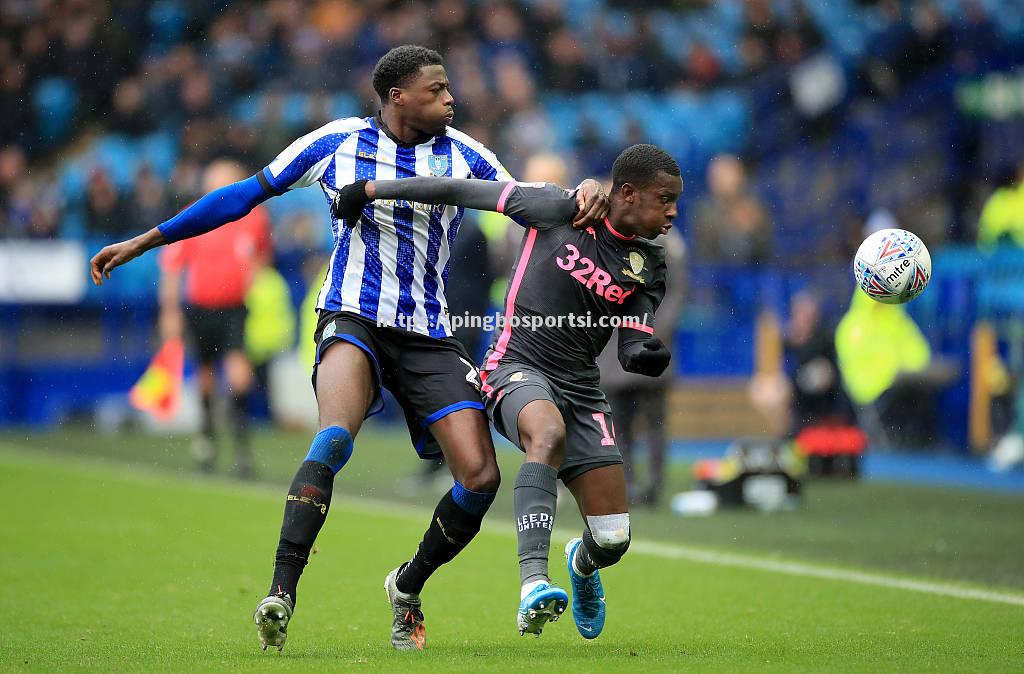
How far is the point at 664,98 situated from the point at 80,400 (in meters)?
9.51

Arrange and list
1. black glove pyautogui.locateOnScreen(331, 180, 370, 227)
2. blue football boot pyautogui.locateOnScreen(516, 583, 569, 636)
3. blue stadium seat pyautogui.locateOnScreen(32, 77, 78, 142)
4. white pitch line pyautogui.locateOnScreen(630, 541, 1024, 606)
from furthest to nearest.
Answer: blue stadium seat pyautogui.locateOnScreen(32, 77, 78, 142)
white pitch line pyautogui.locateOnScreen(630, 541, 1024, 606)
black glove pyautogui.locateOnScreen(331, 180, 370, 227)
blue football boot pyautogui.locateOnScreen(516, 583, 569, 636)

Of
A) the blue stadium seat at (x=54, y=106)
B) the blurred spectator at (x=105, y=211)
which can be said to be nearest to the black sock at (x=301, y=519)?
the blurred spectator at (x=105, y=211)

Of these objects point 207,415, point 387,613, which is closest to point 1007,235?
point 207,415

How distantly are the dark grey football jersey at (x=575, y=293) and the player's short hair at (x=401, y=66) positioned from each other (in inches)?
24.5

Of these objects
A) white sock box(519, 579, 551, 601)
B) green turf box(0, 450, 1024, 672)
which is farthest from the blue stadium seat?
A: white sock box(519, 579, 551, 601)

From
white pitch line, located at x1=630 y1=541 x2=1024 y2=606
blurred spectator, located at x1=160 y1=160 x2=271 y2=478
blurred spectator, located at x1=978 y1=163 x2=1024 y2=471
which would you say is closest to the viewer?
white pitch line, located at x1=630 y1=541 x2=1024 y2=606

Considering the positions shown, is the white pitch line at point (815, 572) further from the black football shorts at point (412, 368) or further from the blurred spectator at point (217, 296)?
the blurred spectator at point (217, 296)

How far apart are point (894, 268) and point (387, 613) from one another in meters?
2.50

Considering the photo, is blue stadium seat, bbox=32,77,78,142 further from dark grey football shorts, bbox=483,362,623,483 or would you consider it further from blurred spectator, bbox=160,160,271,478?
dark grey football shorts, bbox=483,362,623,483

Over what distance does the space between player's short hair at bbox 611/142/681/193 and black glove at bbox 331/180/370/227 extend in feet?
2.97

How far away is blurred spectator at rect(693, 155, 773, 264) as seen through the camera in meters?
16.7

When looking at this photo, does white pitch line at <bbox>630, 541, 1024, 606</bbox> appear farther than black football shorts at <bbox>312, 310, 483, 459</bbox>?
Yes

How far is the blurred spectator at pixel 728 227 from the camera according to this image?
54.9 feet

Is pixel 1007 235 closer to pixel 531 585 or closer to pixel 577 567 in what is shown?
pixel 577 567
